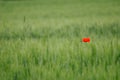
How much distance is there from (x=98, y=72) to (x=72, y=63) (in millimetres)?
268

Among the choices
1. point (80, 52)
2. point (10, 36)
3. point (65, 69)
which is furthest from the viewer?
point (10, 36)

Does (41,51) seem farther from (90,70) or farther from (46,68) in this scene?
(90,70)

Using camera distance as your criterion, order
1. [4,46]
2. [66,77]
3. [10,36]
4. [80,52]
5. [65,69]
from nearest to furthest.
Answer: [66,77] < [65,69] < [80,52] < [4,46] < [10,36]

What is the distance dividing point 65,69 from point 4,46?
0.90 metres

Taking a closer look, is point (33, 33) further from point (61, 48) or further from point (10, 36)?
point (61, 48)

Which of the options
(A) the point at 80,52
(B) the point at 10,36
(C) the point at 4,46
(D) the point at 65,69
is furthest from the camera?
(B) the point at 10,36

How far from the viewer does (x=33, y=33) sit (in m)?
4.11

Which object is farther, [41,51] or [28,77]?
[41,51]

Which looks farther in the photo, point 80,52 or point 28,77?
point 80,52

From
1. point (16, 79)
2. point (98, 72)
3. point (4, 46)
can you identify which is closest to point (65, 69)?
point (98, 72)

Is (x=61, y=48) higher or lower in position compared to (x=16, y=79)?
higher

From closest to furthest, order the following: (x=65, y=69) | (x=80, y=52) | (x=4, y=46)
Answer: (x=65, y=69) → (x=80, y=52) → (x=4, y=46)

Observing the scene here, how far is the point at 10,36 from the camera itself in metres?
3.91

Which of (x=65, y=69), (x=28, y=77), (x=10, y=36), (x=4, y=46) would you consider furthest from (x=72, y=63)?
(x=10, y=36)
